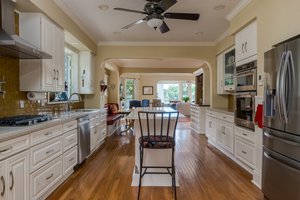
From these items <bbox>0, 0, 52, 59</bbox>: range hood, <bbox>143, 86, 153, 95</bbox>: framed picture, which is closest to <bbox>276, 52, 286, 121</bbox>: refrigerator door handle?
<bbox>0, 0, 52, 59</bbox>: range hood

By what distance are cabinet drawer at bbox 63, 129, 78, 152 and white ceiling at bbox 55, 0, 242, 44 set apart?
204 cm

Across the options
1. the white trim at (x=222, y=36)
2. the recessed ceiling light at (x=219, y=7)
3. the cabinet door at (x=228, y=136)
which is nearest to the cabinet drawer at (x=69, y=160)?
the cabinet door at (x=228, y=136)

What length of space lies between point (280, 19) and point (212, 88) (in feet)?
12.3

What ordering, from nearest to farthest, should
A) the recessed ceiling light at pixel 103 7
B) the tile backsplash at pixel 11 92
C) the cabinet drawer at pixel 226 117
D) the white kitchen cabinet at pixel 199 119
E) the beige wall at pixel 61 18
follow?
the tile backsplash at pixel 11 92 < the beige wall at pixel 61 18 < the recessed ceiling light at pixel 103 7 < the cabinet drawer at pixel 226 117 < the white kitchen cabinet at pixel 199 119

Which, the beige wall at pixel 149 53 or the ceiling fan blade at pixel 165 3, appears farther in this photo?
the beige wall at pixel 149 53

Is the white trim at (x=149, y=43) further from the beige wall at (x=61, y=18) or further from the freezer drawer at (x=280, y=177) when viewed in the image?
the freezer drawer at (x=280, y=177)

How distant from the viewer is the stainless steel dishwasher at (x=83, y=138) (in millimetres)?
3748

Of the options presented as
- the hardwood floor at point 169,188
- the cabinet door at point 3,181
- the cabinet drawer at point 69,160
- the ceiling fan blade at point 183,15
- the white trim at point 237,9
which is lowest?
the hardwood floor at point 169,188

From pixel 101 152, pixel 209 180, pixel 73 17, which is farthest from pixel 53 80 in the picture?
pixel 209 180

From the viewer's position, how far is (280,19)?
252 cm

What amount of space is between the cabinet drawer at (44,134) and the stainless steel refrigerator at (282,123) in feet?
8.44

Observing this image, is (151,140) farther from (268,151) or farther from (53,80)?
(53,80)

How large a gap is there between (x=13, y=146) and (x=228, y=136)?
3.74 metres

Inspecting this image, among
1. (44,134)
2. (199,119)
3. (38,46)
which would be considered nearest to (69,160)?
(44,134)
